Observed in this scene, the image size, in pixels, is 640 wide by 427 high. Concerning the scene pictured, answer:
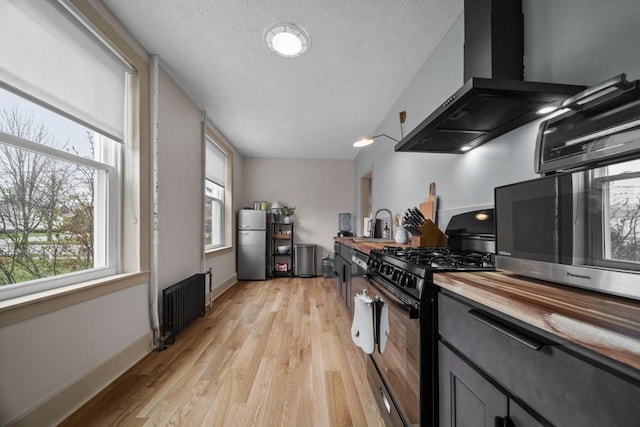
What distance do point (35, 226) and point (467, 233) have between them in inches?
96.9

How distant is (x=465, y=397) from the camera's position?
819 millimetres

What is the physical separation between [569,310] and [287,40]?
226 cm

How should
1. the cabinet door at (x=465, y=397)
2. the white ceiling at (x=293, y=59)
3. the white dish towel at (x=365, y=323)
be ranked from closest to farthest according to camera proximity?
the cabinet door at (x=465, y=397)
the white dish towel at (x=365, y=323)
the white ceiling at (x=293, y=59)

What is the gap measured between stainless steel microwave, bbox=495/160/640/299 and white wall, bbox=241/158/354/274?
5094 millimetres

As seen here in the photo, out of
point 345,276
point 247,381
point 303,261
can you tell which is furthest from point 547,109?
point 303,261

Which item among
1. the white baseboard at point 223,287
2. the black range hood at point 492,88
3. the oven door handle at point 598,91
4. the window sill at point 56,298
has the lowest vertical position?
the white baseboard at point 223,287

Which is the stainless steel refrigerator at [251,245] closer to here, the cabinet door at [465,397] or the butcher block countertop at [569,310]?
the cabinet door at [465,397]

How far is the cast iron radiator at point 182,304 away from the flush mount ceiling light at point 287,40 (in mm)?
2275

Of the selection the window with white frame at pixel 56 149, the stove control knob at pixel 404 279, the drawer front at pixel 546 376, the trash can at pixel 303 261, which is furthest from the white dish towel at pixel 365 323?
the trash can at pixel 303 261

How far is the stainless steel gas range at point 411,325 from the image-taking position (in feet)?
3.27

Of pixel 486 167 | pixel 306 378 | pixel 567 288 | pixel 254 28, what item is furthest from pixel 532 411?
pixel 254 28

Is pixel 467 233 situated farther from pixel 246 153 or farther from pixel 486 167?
pixel 246 153

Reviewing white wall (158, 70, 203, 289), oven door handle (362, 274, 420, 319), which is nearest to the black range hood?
oven door handle (362, 274, 420, 319)

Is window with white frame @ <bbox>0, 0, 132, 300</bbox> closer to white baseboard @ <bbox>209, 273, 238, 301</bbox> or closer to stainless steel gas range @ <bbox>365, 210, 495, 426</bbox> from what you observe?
stainless steel gas range @ <bbox>365, 210, 495, 426</bbox>
